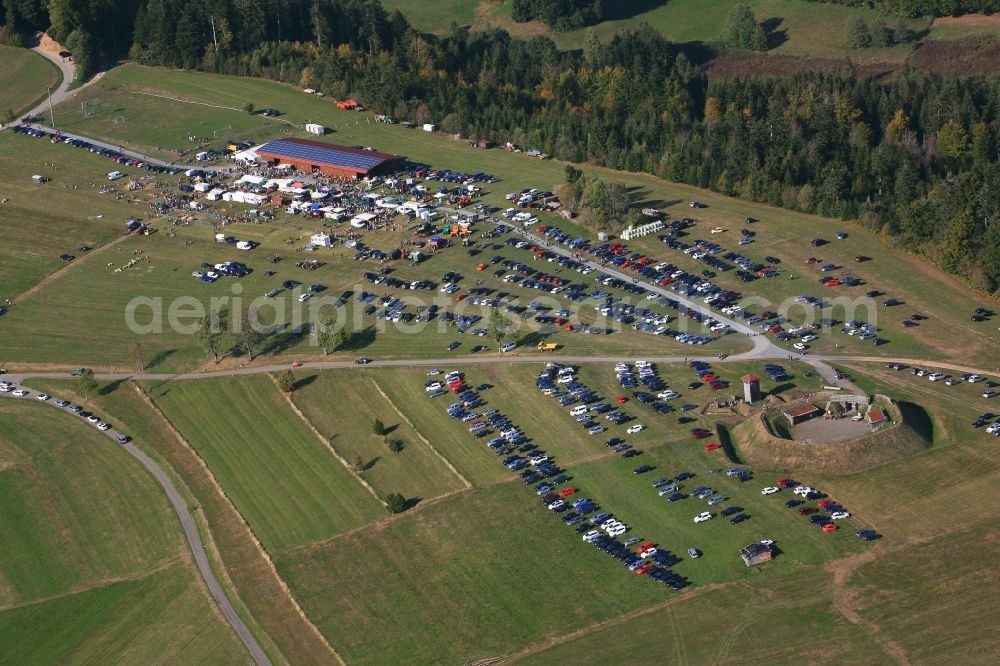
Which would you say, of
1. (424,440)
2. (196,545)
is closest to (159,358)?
(196,545)

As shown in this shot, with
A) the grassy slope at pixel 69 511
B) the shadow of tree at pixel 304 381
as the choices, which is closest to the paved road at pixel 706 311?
the shadow of tree at pixel 304 381

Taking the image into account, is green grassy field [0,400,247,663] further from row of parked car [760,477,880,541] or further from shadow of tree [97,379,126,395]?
row of parked car [760,477,880,541]

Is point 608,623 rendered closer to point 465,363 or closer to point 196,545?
point 196,545

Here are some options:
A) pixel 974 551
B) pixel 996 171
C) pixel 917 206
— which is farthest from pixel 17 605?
pixel 996 171

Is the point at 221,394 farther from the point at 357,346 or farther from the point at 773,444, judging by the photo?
the point at 773,444

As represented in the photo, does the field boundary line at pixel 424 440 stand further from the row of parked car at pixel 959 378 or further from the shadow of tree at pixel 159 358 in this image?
the row of parked car at pixel 959 378
